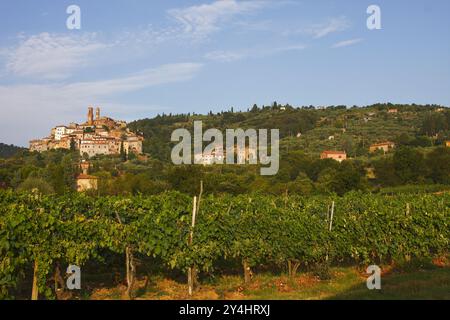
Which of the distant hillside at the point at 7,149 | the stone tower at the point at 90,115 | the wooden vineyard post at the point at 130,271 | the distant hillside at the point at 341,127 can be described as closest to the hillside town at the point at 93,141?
the distant hillside at the point at 341,127

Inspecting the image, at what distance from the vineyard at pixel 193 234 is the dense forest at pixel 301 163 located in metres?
2.30

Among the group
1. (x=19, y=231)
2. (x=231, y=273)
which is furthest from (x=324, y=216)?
(x=19, y=231)

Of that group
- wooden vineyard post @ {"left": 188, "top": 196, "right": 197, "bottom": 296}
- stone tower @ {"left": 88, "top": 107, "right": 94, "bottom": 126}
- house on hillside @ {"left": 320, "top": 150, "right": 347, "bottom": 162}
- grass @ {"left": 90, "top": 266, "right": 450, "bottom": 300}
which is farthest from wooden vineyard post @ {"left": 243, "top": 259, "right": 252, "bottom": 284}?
stone tower @ {"left": 88, "top": 107, "right": 94, "bottom": 126}

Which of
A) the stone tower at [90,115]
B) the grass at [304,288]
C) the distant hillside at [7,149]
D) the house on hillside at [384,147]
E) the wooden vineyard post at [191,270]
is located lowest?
the grass at [304,288]

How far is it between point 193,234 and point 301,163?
4709 centimetres

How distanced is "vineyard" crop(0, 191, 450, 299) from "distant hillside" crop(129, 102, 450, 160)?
59.2 meters

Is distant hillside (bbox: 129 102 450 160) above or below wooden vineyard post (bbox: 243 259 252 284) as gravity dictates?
above

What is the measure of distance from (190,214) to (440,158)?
45.3m

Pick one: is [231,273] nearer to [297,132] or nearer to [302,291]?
[302,291]

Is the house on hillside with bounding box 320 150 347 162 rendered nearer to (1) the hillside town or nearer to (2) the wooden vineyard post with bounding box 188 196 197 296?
(1) the hillside town

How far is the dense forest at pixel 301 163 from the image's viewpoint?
129 ft

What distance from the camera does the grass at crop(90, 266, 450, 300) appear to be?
800 cm

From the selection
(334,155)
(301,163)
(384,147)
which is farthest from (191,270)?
(384,147)

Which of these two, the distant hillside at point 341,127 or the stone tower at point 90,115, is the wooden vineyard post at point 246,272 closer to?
the distant hillside at point 341,127
